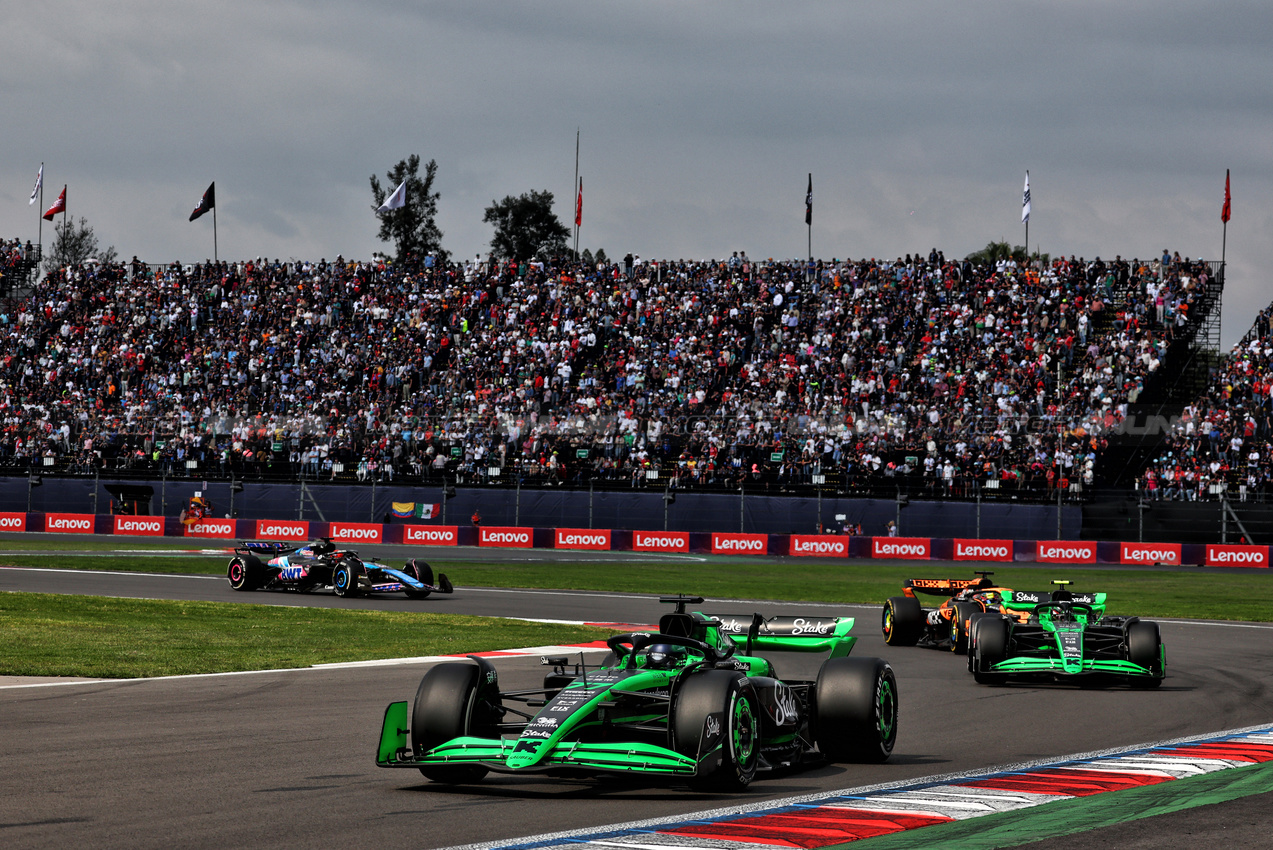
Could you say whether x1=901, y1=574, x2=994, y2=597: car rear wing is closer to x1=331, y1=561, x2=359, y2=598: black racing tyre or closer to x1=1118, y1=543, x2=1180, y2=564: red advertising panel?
x1=331, y1=561, x2=359, y2=598: black racing tyre

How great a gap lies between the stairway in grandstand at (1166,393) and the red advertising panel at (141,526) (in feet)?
100

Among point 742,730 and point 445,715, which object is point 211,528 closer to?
point 445,715

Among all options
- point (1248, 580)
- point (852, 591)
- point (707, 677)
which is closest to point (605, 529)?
point (852, 591)

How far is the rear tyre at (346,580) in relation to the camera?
27922 millimetres

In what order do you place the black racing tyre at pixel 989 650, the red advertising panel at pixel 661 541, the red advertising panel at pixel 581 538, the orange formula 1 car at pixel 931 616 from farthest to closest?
the red advertising panel at pixel 581 538, the red advertising panel at pixel 661 541, the orange formula 1 car at pixel 931 616, the black racing tyre at pixel 989 650

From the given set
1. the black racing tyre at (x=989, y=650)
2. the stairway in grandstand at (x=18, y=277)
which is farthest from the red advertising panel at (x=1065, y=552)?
the stairway in grandstand at (x=18, y=277)

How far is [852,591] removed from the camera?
3088 centimetres

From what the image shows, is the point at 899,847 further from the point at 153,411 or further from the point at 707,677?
the point at 153,411

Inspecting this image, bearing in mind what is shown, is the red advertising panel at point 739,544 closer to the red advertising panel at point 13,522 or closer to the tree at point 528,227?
the red advertising panel at point 13,522

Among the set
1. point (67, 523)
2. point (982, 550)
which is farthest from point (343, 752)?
point (67, 523)

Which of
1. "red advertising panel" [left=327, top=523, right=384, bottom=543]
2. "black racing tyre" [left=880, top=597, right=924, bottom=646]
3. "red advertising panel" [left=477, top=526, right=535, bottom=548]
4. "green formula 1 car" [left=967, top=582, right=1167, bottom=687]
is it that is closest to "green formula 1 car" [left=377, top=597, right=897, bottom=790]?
"green formula 1 car" [left=967, top=582, right=1167, bottom=687]

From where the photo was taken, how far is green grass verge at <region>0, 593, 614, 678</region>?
1565cm

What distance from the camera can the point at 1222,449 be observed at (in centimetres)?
4103

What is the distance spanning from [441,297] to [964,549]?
2310 cm
